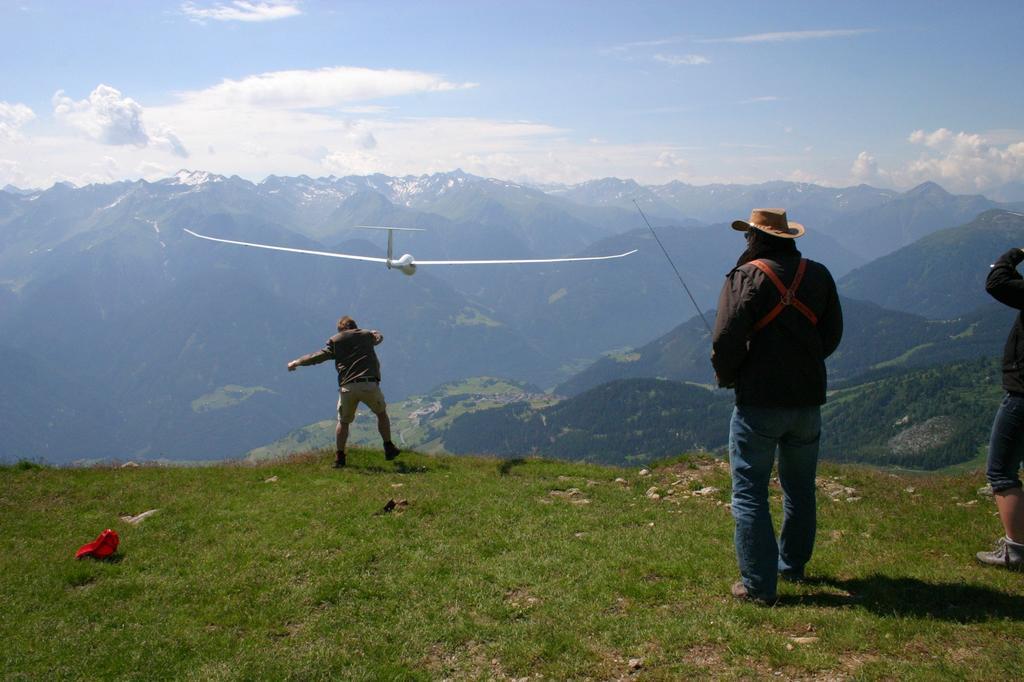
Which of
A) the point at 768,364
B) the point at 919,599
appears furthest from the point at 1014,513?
the point at 768,364

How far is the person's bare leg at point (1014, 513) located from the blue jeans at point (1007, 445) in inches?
3.0

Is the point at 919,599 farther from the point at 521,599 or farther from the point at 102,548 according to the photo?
the point at 102,548

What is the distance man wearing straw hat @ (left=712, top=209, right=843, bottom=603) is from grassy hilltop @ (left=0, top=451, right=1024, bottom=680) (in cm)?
93

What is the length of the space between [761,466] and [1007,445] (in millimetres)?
3405

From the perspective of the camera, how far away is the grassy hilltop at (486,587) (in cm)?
595

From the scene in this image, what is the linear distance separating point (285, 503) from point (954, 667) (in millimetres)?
10459

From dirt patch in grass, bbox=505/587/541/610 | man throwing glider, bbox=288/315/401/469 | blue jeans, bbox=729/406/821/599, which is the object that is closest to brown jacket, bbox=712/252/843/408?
blue jeans, bbox=729/406/821/599

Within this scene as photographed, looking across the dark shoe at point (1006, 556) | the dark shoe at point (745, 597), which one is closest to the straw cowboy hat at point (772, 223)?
the dark shoe at point (745, 597)

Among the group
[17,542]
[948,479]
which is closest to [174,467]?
[17,542]

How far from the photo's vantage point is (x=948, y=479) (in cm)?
1388

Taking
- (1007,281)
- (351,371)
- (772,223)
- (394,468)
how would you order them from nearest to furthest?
(772,223) → (1007,281) → (351,371) → (394,468)

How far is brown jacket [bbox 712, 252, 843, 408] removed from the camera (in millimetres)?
6383

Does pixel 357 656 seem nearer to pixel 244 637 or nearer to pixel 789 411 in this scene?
pixel 244 637

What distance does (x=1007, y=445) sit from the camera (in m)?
7.54
